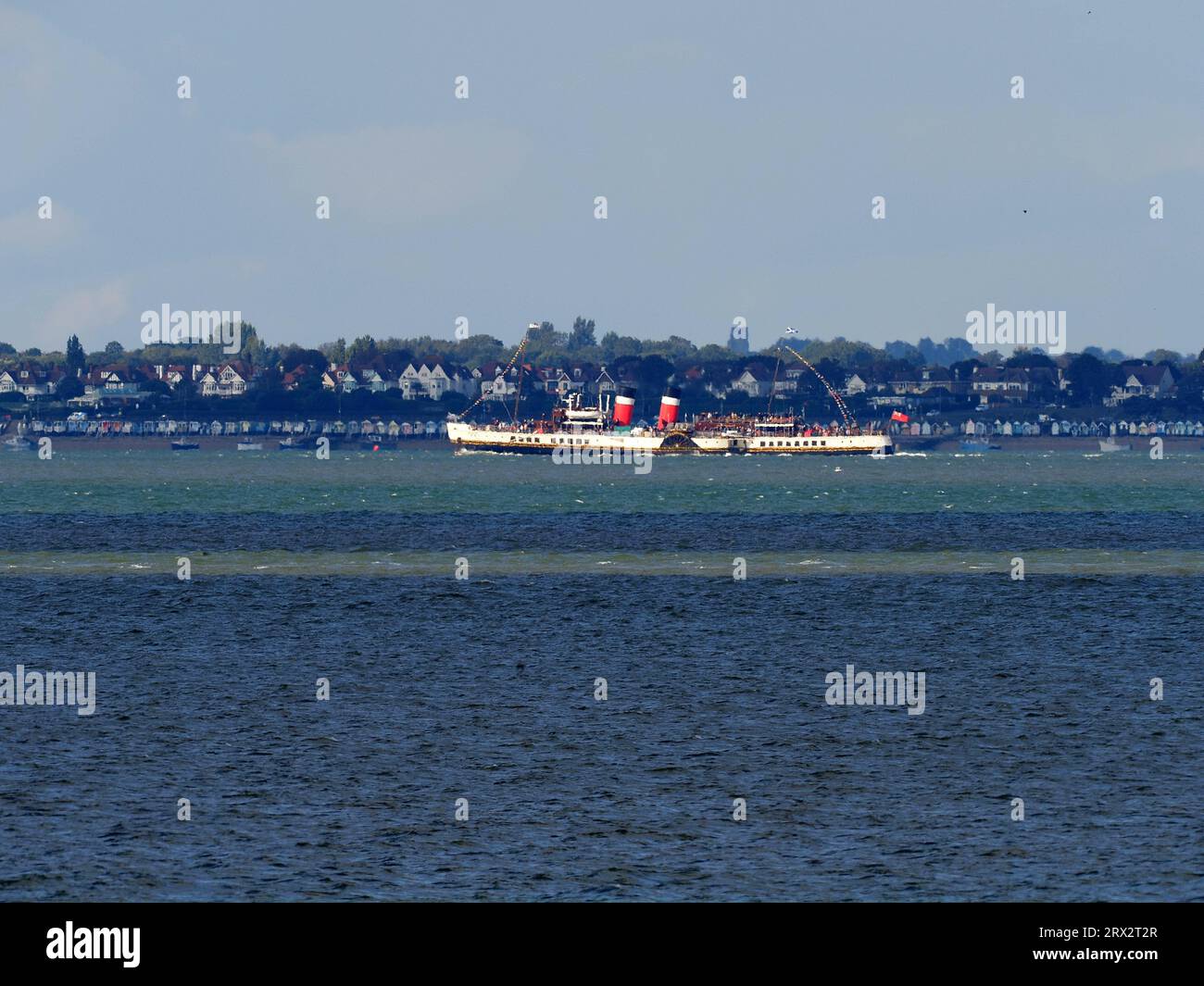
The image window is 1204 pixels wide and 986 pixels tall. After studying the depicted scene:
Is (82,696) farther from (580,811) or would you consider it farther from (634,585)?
(634,585)

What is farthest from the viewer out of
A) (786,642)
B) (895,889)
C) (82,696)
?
(786,642)

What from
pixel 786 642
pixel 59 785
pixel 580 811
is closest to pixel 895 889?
pixel 580 811

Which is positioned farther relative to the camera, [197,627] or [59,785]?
[197,627]

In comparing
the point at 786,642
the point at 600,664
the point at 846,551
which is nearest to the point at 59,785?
the point at 600,664

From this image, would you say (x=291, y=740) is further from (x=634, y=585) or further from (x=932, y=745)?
(x=634, y=585)

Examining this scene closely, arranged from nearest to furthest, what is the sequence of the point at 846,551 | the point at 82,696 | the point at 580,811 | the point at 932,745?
the point at 580,811 < the point at 932,745 < the point at 82,696 < the point at 846,551

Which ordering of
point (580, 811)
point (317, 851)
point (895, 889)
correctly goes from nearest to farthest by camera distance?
point (895, 889) → point (317, 851) → point (580, 811)
